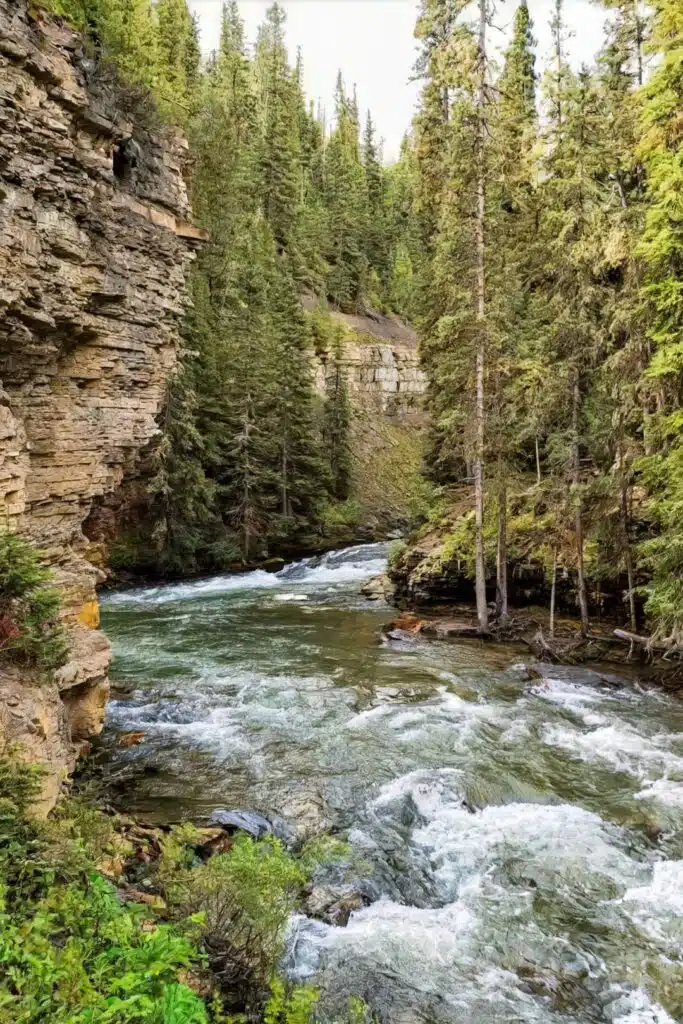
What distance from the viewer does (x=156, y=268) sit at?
12977mm

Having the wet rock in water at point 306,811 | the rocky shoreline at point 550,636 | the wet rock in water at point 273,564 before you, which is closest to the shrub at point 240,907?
the wet rock in water at point 306,811

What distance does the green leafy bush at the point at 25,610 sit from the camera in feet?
24.8

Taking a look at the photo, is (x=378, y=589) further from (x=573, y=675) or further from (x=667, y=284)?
(x=667, y=284)

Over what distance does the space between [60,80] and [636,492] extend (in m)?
16.8

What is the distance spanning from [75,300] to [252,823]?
895 cm

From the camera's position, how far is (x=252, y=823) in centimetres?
859

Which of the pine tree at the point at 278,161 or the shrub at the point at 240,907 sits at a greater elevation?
the pine tree at the point at 278,161

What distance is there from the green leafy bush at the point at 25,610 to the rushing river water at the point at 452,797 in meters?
2.94

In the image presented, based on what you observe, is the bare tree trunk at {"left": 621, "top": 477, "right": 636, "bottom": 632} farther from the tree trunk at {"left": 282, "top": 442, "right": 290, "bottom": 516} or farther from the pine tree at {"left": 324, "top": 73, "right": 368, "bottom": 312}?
the pine tree at {"left": 324, "top": 73, "right": 368, "bottom": 312}

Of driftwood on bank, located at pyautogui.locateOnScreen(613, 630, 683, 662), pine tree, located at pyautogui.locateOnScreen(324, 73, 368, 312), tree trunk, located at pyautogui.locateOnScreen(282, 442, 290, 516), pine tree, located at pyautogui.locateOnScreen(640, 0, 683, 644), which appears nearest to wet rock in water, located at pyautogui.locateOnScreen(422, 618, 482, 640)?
driftwood on bank, located at pyautogui.locateOnScreen(613, 630, 683, 662)

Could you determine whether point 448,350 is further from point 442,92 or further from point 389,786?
point 442,92

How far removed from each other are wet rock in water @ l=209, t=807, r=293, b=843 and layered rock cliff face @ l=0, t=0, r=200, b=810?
212 cm

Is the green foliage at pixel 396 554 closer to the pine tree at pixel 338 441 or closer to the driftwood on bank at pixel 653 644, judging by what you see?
the driftwood on bank at pixel 653 644

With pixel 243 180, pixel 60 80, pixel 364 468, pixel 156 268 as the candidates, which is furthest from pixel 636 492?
pixel 243 180
